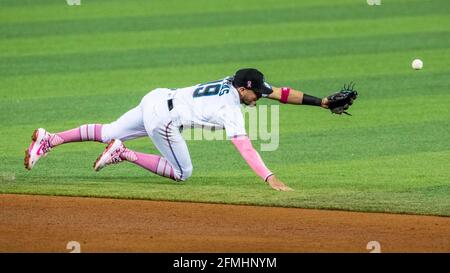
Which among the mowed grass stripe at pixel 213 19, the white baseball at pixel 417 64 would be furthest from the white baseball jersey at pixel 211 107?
the mowed grass stripe at pixel 213 19

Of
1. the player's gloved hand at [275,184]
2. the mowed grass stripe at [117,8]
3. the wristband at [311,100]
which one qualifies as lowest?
the player's gloved hand at [275,184]

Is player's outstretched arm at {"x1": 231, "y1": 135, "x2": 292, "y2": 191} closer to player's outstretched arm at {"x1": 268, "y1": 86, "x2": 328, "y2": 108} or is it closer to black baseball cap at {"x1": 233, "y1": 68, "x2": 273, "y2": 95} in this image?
black baseball cap at {"x1": 233, "y1": 68, "x2": 273, "y2": 95}

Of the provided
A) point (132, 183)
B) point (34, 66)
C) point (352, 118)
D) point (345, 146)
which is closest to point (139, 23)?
point (34, 66)

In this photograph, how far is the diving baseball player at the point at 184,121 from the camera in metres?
9.82

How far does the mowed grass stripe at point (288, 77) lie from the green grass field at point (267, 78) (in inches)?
1.2

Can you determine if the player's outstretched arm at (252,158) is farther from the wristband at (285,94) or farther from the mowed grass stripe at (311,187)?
the wristband at (285,94)

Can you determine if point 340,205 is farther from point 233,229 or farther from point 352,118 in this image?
point 352,118

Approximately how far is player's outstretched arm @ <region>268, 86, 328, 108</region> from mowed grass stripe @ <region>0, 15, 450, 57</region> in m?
9.18

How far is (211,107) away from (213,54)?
8.65m

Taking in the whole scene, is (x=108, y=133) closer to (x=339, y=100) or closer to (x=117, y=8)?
(x=339, y=100)

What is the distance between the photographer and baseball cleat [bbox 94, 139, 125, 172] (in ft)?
33.6

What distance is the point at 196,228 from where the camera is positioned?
884 cm

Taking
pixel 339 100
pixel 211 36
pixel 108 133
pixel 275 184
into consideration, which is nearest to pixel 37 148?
pixel 108 133

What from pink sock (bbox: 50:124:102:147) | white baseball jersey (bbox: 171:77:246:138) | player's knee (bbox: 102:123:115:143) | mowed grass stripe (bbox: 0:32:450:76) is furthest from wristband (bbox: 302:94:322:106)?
mowed grass stripe (bbox: 0:32:450:76)
